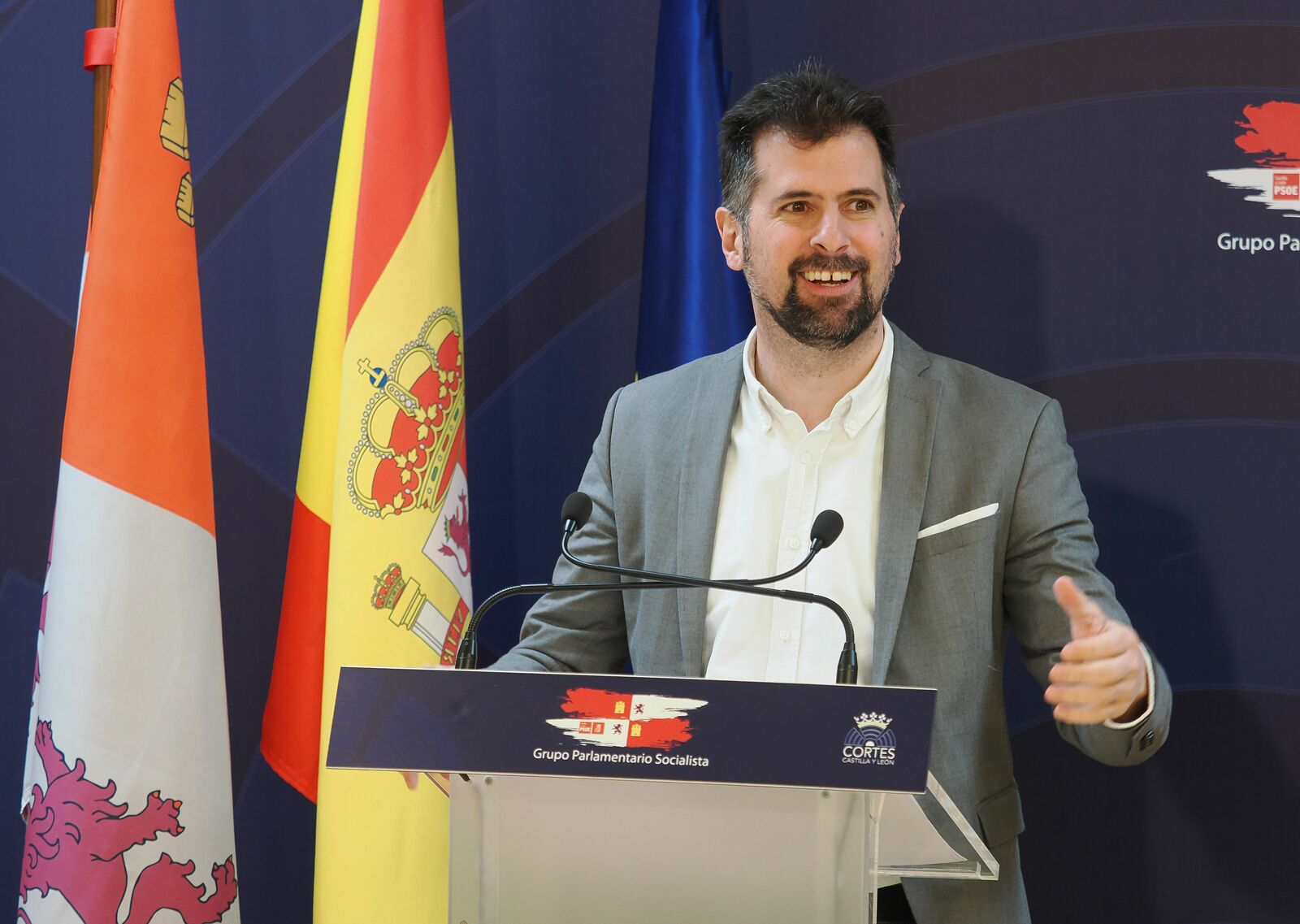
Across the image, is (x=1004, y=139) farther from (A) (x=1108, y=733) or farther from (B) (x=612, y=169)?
(A) (x=1108, y=733)

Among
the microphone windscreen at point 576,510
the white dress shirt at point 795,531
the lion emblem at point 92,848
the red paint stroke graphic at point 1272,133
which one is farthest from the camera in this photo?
the red paint stroke graphic at point 1272,133

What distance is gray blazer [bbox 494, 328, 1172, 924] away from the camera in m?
2.07

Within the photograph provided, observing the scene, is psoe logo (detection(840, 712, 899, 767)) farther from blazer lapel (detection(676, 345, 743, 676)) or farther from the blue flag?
the blue flag

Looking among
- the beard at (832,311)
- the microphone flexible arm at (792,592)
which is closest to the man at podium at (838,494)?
the beard at (832,311)

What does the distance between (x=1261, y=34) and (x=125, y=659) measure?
8.19ft

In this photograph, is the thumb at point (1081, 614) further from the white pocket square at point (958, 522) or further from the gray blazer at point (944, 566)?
the white pocket square at point (958, 522)

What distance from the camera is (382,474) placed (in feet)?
8.47

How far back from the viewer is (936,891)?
1989mm

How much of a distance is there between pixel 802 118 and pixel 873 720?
4.14 ft

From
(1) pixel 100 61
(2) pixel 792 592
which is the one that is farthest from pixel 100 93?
(2) pixel 792 592

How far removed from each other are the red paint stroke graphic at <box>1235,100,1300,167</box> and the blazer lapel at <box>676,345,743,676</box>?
1.17 m

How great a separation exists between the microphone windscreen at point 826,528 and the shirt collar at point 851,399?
1.96 feet

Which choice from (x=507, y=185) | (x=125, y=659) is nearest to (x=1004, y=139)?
(x=507, y=185)

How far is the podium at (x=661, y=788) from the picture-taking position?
1372mm
